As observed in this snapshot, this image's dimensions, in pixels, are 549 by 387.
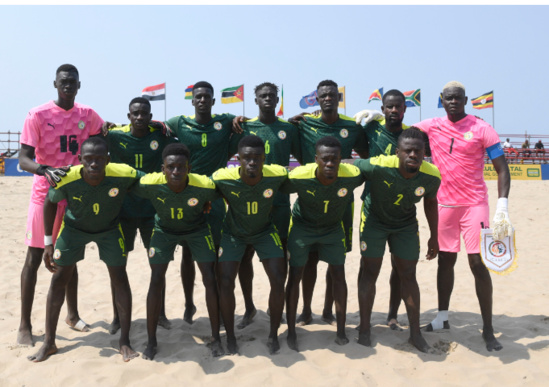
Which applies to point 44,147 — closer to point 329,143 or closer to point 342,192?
point 329,143

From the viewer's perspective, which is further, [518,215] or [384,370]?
[518,215]

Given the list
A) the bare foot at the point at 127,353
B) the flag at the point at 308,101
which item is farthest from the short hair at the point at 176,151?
the flag at the point at 308,101

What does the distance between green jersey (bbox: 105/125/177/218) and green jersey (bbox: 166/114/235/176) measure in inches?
11.4

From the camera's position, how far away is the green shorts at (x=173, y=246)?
457 cm

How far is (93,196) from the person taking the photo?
4.42m

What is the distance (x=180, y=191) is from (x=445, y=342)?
3.23 m

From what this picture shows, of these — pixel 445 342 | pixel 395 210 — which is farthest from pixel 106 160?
pixel 445 342

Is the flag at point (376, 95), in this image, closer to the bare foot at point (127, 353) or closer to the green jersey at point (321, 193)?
the green jersey at point (321, 193)

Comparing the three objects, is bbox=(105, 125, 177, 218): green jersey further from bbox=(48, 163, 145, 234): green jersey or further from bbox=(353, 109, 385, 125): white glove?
bbox=(353, 109, 385, 125): white glove

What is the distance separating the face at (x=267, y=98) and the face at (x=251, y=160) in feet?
3.14

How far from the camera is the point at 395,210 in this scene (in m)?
4.69

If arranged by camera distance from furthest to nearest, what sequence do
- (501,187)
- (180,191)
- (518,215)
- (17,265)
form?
(518,215)
(17,265)
(501,187)
(180,191)

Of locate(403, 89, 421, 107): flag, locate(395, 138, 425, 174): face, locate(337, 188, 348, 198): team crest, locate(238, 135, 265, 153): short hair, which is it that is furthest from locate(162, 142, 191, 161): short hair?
locate(403, 89, 421, 107): flag

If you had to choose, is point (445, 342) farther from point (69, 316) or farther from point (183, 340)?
point (69, 316)
